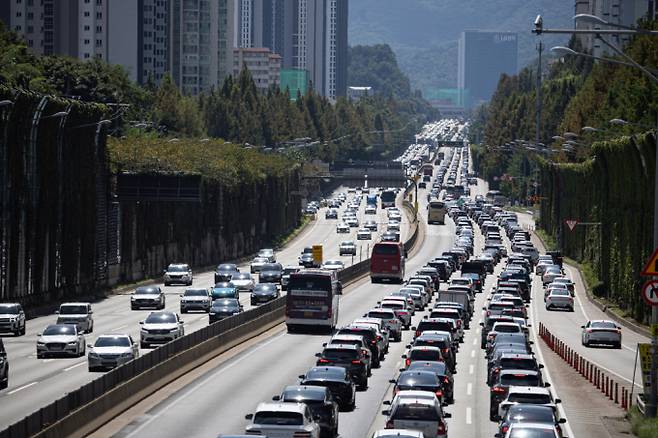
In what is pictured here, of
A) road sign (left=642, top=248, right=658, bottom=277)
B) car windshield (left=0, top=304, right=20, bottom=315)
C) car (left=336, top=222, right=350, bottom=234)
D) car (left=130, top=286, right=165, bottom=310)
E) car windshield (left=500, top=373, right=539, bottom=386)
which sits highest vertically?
road sign (left=642, top=248, right=658, bottom=277)

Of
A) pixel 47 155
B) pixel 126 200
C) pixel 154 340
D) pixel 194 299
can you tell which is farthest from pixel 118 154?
pixel 154 340

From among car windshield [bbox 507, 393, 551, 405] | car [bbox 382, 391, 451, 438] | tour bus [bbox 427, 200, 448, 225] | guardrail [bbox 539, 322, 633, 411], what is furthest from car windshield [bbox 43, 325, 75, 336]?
tour bus [bbox 427, 200, 448, 225]

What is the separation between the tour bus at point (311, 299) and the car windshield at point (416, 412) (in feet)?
105

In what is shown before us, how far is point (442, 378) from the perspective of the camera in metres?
45.6

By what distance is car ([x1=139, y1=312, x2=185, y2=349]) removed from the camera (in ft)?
202

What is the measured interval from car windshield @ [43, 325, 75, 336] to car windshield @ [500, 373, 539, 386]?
66.2ft

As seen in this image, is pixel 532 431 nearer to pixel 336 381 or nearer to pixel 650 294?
pixel 650 294

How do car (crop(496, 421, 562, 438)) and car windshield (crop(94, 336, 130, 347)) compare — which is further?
car windshield (crop(94, 336, 130, 347))

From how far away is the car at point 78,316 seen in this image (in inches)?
2685

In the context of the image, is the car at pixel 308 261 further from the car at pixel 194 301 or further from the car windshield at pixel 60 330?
the car windshield at pixel 60 330

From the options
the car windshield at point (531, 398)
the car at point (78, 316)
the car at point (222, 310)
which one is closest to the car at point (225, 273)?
the car at point (222, 310)

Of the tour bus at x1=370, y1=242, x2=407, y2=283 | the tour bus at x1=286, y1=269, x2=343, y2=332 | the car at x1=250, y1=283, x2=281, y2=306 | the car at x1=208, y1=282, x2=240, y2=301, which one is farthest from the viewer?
the tour bus at x1=370, y1=242, x2=407, y2=283

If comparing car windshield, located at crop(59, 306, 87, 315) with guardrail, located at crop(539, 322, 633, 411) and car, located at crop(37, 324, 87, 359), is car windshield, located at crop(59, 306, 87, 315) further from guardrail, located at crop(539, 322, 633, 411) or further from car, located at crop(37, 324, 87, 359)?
guardrail, located at crop(539, 322, 633, 411)

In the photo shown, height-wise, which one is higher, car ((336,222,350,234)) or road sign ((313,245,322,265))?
road sign ((313,245,322,265))
